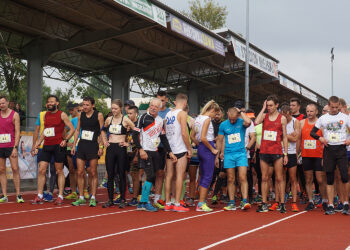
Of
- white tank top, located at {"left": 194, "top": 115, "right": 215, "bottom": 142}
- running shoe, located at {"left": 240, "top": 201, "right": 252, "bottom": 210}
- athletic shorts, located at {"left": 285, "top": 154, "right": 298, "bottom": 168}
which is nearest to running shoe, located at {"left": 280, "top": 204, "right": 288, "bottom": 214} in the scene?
running shoe, located at {"left": 240, "top": 201, "right": 252, "bottom": 210}

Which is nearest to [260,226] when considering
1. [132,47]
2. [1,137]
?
[1,137]

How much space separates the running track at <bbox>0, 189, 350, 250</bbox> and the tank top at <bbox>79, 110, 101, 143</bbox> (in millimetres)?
1300

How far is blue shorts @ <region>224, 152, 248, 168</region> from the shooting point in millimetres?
8805

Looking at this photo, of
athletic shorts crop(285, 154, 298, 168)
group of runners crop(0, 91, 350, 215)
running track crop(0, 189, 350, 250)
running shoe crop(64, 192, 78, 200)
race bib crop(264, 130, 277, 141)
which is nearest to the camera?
running track crop(0, 189, 350, 250)

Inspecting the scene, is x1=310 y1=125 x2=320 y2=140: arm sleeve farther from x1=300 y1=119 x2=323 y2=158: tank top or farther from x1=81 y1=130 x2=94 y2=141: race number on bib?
x1=81 y1=130 x2=94 y2=141: race number on bib

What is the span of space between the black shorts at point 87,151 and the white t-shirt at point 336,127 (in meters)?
4.12

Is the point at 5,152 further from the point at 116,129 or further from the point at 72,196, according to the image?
the point at 116,129

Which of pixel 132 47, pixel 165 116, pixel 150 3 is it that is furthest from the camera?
pixel 132 47

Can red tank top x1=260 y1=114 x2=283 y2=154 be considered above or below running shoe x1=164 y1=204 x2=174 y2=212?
above

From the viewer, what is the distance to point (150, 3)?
16.1m

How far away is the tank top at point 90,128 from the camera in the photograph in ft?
30.2

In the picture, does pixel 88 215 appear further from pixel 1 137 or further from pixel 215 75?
pixel 215 75

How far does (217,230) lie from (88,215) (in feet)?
7.84

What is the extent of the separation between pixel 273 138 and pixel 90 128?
3.37 metres
